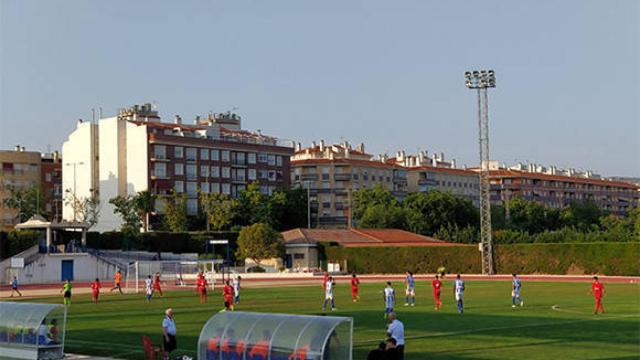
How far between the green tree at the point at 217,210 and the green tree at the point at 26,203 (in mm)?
25123

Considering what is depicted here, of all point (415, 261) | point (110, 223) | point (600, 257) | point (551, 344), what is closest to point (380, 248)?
point (415, 261)

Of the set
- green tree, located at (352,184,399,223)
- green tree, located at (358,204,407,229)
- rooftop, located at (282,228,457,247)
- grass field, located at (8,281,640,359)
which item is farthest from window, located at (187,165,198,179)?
grass field, located at (8,281,640,359)

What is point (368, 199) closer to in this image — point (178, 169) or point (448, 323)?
point (178, 169)

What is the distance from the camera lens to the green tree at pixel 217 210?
12506 cm

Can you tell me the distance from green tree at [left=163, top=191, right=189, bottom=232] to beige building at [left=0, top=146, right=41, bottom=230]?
89.9 ft

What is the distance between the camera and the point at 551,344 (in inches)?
1178

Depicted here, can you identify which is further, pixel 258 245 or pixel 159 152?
pixel 159 152

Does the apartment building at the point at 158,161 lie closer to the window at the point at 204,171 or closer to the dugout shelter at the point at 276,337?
the window at the point at 204,171

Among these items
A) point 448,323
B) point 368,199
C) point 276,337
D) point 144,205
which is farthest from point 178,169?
point 276,337

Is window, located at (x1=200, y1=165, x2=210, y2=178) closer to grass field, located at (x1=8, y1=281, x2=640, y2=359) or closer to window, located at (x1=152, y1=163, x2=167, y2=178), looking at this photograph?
window, located at (x1=152, y1=163, x2=167, y2=178)

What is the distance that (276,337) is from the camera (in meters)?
21.4

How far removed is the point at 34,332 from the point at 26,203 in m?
112

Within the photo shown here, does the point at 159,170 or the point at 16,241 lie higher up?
the point at 159,170

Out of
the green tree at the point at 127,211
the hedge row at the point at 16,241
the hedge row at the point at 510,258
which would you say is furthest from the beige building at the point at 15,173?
the hedge row at the point at 510,258
